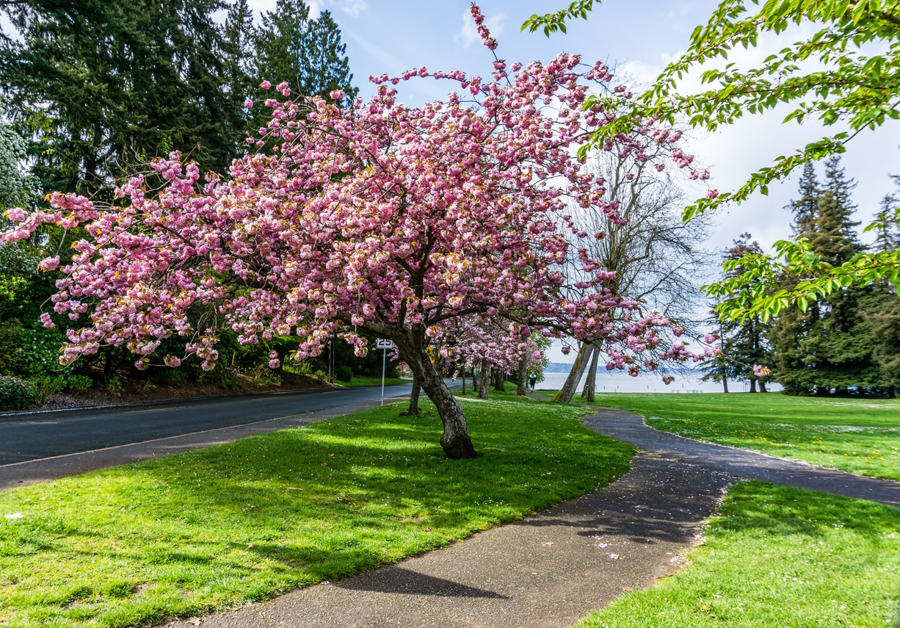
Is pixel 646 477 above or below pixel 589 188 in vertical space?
below

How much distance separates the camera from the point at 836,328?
4666 cm

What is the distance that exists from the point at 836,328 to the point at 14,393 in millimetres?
58356

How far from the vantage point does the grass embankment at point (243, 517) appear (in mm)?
4184

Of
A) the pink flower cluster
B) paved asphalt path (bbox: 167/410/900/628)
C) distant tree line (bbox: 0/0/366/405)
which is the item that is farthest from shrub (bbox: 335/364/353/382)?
paved asphalt path (bbox: 167/410/900/628)

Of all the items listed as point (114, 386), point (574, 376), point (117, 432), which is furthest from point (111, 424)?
point (574, 376)

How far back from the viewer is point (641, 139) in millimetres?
10297

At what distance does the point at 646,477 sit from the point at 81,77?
84.1 ft

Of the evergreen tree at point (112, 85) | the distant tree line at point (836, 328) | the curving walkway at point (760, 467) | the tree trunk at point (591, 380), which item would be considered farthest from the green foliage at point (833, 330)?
the evergreen tree at point (112, 85)

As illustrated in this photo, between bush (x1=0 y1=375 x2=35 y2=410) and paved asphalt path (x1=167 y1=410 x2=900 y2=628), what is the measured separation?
16160 mm

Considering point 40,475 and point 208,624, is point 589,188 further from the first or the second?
point 40,475

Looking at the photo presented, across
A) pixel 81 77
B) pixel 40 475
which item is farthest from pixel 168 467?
pixel 81 77

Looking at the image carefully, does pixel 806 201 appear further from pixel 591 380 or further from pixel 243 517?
pixel 243 517

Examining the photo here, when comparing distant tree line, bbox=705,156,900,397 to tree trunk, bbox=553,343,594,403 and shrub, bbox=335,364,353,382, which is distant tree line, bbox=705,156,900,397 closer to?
tree trunk, bbox=553,343,594,403

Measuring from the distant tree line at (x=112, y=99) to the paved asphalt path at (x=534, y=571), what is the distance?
10102mm
